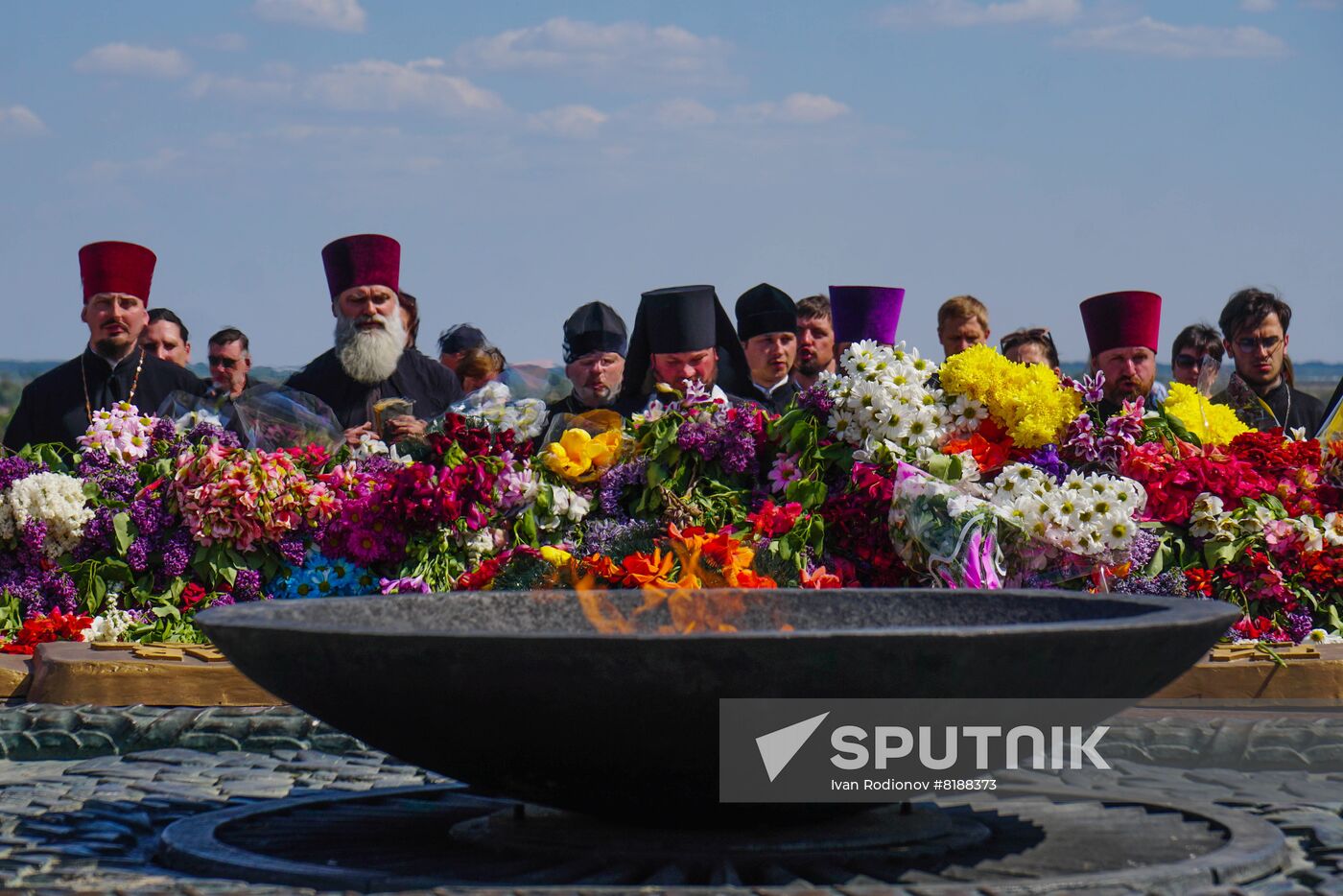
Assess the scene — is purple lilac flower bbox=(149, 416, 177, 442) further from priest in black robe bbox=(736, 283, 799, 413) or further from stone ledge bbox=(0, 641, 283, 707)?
priest in black robe bbox=(736, 283, 799, 413)

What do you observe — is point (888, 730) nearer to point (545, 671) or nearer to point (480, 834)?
point (545, 671)

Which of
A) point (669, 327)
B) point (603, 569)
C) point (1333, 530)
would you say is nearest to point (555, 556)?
point (603, 569)

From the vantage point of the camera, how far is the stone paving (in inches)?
134

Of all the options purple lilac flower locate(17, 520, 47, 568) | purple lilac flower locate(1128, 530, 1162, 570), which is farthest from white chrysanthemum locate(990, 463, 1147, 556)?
purple lilac flower locate(17, 520, 47, 568)

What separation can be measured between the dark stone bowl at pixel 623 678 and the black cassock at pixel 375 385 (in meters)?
5.60

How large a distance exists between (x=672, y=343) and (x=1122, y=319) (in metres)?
1.72

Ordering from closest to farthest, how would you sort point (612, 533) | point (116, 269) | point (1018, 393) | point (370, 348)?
point (612, 533) → point (1018, 393) → point (116, 269) → point (370, 348)

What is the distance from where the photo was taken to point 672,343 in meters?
7.32

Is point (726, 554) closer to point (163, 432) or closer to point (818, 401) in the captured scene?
point (818, 401)

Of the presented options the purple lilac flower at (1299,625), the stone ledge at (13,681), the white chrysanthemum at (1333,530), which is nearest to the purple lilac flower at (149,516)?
the stone ledge at (13,681)

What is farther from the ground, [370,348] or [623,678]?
[370,348]

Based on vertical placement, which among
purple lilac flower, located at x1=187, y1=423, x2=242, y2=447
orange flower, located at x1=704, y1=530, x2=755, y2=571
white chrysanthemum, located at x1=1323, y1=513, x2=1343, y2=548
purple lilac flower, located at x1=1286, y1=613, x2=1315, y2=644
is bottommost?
purple lilac flower, located at x1=1286, y1=613, x2=1315, y2=644

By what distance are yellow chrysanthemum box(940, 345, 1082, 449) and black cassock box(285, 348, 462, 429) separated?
335cm

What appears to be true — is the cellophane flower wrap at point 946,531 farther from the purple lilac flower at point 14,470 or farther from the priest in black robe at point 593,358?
the purple lilac flower at point 14,470
